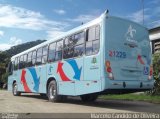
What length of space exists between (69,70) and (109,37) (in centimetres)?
282

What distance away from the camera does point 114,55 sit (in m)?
12.4

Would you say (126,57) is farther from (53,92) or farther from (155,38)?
(155,38)

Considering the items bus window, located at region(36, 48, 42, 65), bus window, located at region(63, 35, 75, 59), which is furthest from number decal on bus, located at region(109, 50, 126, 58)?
bus window, located at region(36, 48, 42, 65)

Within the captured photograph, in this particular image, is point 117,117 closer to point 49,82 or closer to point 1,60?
point 49,82

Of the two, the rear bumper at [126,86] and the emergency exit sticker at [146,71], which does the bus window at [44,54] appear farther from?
the emergency exit sticker at [146,71]

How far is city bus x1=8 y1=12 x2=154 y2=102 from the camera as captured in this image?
12219 mm

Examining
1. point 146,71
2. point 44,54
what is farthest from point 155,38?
point 146,71

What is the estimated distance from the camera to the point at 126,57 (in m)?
12.9

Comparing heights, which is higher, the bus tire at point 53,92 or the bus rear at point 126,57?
the bus rear at point 126,57

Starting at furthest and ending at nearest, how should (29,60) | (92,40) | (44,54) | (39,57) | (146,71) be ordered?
(29,60)
(39,57)
(44,54)
(146,71)
(92,40)

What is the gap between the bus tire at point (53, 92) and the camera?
15.3 m

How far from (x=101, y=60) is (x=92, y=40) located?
108 centimetres

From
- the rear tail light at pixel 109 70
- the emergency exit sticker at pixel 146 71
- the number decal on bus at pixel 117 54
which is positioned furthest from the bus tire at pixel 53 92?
the emergency exit sticker at pixel 146 71

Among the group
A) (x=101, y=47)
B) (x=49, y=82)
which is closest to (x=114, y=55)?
(x=101, y=47)
